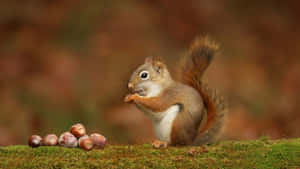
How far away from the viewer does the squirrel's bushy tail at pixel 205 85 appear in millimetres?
1612

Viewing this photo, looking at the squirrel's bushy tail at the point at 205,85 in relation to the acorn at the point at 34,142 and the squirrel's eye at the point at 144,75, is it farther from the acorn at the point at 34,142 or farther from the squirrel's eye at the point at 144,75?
the acorn at the point at 34,142

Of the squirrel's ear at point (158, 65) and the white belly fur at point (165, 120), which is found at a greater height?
the squirrel's ear at point (158, 65)

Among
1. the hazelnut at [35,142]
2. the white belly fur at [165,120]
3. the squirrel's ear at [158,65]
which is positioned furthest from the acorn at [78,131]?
the squirrel's ear at [158,65]

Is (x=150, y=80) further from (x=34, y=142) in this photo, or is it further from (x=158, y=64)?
(x=34, y=142)

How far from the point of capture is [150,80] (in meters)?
1.58

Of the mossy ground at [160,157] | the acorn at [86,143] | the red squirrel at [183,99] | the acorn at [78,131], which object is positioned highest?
the red squirrel at [183,99]

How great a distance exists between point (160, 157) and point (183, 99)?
0.81 ft

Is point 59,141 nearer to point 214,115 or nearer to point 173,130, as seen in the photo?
point 173,130

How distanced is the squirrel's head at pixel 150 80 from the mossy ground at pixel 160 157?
210mm

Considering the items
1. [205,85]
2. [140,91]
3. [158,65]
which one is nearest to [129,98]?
[140,91]

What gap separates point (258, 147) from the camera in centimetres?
151

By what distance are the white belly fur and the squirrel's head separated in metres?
0.08

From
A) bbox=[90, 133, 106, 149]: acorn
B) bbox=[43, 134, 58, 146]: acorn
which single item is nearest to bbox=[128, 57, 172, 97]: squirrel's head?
bbox=[90, 133, 106, 149]: acorn

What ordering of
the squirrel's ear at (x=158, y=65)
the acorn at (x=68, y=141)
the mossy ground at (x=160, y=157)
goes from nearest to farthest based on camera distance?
the mossy ground at (x=160, y=157) → the acorn at (x=68, y=141) → the squirrel's ear at (x=158, y=65)
